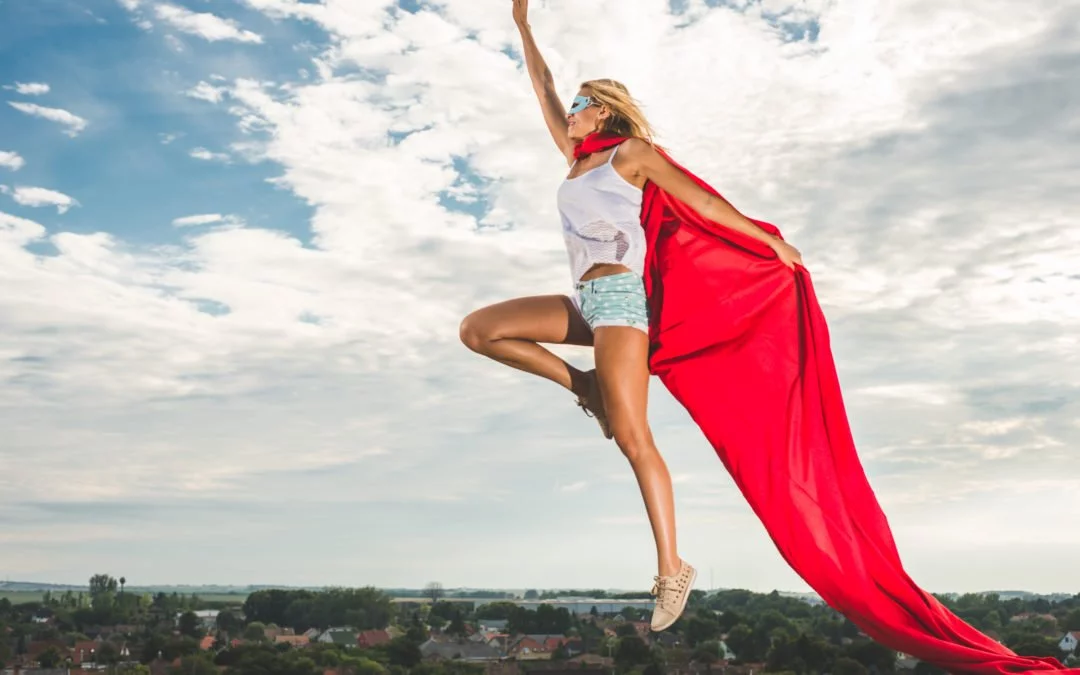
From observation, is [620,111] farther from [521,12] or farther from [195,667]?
[195,667]

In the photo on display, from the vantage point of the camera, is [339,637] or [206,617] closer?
[339,637]

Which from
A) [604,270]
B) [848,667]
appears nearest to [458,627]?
[848,667]

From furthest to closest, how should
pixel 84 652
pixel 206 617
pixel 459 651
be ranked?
pixel 206 617 < pixel 459 651 < pixel 84 652

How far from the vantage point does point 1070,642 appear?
52.7 metres

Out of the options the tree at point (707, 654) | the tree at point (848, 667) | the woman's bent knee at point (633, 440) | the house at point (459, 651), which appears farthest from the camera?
the house at point (459, 651)

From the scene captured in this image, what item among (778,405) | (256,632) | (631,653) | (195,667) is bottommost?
(195,667)

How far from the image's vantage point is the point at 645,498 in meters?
6.25

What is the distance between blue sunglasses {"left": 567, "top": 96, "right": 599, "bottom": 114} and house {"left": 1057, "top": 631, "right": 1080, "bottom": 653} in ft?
163

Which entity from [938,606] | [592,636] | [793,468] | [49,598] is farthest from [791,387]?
[49,598]

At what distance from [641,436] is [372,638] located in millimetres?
106922

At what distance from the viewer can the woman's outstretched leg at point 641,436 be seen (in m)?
6.15

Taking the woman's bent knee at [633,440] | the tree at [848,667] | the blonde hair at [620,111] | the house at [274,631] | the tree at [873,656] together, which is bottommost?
the tree at [848,667]

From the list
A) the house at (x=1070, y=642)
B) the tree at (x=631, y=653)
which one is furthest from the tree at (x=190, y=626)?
the house at (x=1070, y=642)

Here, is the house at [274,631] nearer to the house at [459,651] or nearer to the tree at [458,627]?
the house at [459,651]
